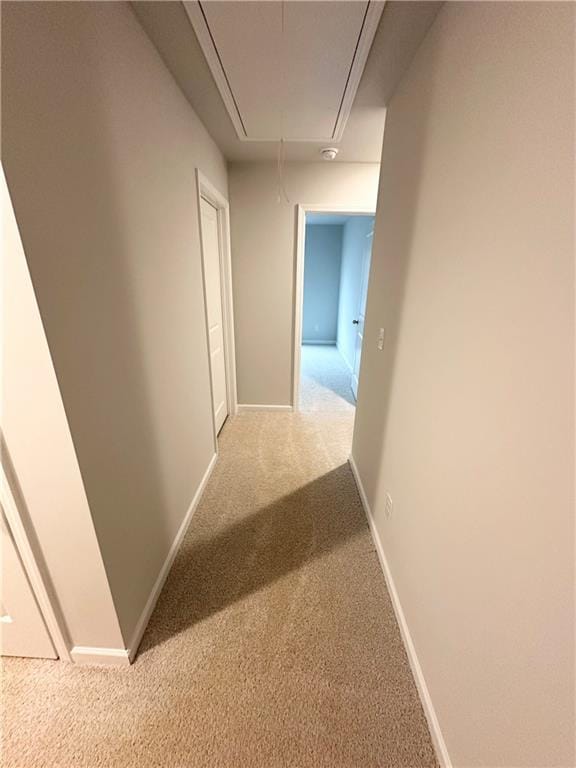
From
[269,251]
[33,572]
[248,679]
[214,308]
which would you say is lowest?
[248,679]

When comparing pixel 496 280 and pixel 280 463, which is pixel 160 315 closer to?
pixel 496 280

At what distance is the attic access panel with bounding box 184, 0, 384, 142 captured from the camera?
1045 mm

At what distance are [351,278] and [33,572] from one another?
4.96 meters

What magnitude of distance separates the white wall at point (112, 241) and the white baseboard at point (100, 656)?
2.7 inches

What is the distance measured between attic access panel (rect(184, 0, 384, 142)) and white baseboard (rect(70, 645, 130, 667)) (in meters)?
2.33

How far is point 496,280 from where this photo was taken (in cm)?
76

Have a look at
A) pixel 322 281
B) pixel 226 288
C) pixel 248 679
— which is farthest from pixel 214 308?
pixel 322 281

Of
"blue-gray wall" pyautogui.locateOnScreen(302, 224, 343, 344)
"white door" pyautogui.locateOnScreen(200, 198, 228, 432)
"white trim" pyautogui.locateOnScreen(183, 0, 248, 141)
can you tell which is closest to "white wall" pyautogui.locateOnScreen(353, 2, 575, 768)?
"white trim" pyautogui.locateOnScreen(183, 0, 248, 141)

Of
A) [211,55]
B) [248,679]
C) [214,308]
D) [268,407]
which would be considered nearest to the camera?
[248,679]

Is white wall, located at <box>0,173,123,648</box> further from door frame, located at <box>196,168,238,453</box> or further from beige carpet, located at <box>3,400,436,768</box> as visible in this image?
door frame, located at <box>196,168,238,453</box>

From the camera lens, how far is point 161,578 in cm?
147

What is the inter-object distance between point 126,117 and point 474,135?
45.6 inches

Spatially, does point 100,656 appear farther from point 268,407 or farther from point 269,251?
point 269,251

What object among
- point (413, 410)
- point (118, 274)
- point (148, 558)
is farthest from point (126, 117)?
point (148, 558)
